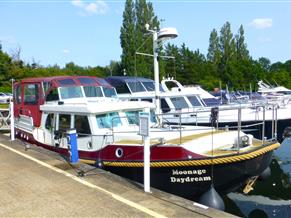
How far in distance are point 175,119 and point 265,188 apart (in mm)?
5203

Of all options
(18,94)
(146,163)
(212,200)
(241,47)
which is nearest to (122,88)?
(18,94)

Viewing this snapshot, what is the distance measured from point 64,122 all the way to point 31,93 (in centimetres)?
259

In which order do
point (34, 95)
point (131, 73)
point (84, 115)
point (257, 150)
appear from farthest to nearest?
1. point (131, 73)
2. point (34, 95)
3. point (84, 115)
4. point (257, 150)

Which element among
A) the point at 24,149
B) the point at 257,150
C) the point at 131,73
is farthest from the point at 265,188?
the point at 131,73

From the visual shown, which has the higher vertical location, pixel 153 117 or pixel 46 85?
pixel 46 85

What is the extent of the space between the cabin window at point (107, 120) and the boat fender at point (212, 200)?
10.2 ft

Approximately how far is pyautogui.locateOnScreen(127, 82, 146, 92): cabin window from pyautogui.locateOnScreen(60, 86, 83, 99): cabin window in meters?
6.70

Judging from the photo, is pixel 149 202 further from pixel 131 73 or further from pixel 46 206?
pixel 131 73

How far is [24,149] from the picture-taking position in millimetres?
10773

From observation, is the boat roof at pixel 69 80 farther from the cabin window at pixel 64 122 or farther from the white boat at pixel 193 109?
the white boat at pixel 193 109

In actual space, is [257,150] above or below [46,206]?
above

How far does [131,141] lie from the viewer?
8609 millimetres

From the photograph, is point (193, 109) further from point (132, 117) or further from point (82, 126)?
point (82, 126)

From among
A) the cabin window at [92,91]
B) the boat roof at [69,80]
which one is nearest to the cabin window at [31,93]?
the boat roof at [69,80]
